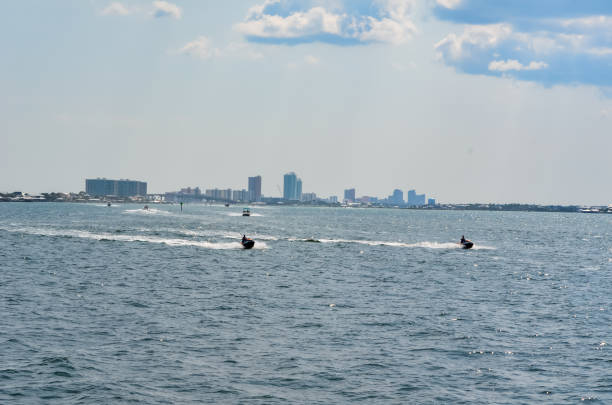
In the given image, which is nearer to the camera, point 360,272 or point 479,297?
point 479,297

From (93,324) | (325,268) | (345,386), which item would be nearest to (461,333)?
(345,386)

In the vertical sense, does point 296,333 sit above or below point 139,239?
below

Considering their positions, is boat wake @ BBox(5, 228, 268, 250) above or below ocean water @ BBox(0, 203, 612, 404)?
above

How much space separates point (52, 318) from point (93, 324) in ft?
14.7

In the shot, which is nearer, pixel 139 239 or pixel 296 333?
pixel 296 333

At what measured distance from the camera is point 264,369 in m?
36.5

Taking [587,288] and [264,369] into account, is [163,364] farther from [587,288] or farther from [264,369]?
[587,288]

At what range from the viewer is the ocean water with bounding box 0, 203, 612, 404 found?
3325cm

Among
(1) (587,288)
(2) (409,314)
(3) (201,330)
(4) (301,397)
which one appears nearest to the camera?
(4) (301,397)

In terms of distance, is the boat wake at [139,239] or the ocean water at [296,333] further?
the boat wake at [139,239]

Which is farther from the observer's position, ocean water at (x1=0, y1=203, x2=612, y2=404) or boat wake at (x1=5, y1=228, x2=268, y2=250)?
boat wake at (x1=5, y1=228, x2=268, y2=250)

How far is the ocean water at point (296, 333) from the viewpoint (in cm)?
3325

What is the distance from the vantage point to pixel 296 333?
45.7 meters

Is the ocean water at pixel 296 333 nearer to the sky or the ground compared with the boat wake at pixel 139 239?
nearer to the ground
